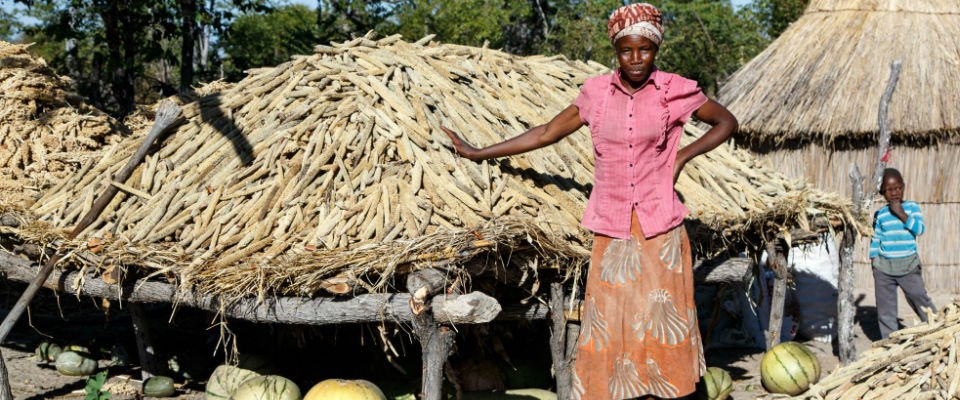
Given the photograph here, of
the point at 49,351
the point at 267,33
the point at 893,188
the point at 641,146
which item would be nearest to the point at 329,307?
the point at 641,146

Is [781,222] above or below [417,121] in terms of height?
below

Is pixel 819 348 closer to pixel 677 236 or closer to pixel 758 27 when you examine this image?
pixel 677 236

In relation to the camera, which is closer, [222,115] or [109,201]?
[109,201]

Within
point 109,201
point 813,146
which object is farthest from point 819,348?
point 109,201

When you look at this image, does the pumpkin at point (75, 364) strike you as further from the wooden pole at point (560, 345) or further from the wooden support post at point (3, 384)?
the wooden pole at point (560, 345)

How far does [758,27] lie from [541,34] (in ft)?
18.6

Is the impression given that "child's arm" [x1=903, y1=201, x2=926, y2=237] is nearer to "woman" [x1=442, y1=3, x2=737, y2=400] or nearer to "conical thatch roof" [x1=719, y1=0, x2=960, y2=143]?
"conical thatch roof" [x1=719, y1=0, x2=960, y2=143]

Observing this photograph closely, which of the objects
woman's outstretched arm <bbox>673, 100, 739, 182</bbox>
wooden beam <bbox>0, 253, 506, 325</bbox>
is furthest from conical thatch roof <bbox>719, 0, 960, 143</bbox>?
woman's outstretched arm <bbox>673, 100, 739, 182</bbox>

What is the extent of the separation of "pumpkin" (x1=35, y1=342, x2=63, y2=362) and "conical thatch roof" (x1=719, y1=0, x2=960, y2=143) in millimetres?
8659

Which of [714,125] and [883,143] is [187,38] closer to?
[883,143]

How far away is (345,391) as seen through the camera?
17.9 ft

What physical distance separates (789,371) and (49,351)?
20.7 feet

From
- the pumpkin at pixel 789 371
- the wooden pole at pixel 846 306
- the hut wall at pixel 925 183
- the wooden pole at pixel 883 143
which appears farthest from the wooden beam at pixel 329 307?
the hut wall at pixel 925 183

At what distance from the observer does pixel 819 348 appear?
904 cm
